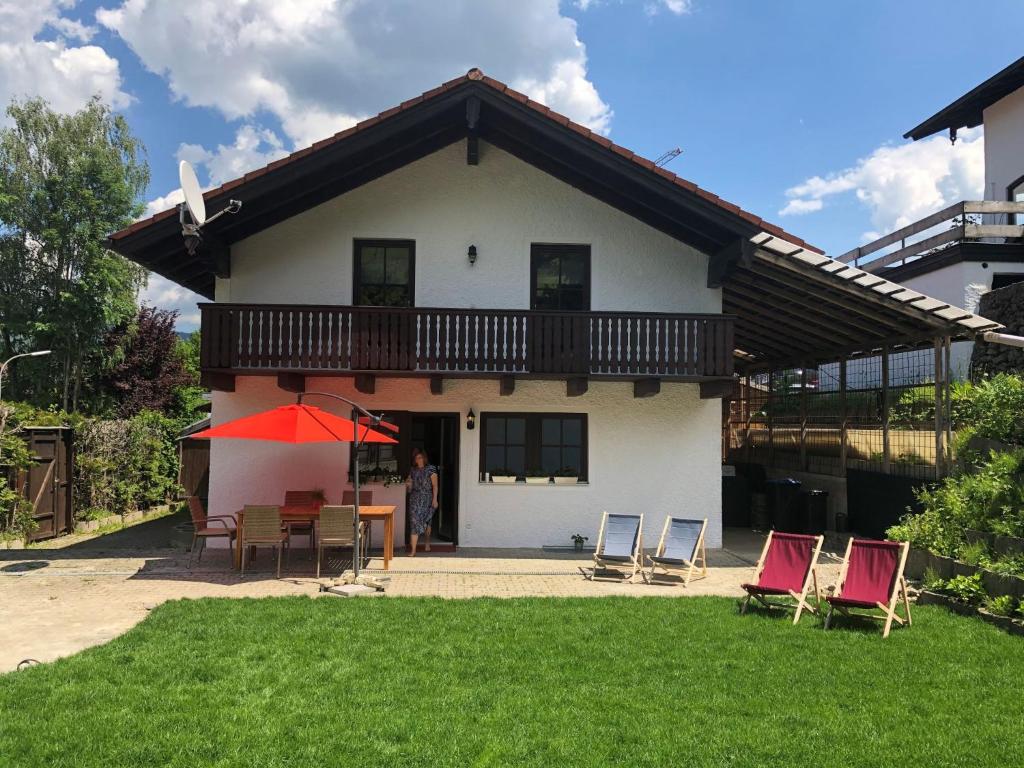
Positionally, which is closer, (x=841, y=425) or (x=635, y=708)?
(x=635, y=708)

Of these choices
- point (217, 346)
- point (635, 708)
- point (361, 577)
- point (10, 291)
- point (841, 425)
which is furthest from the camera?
point (10, 291)

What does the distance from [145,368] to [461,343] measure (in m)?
20.1

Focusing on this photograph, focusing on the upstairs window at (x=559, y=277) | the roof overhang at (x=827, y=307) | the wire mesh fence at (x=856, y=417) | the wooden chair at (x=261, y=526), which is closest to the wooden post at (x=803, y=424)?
the wire mesh fence at (x=856, y=417)

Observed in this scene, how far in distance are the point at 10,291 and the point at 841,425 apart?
2633 cm

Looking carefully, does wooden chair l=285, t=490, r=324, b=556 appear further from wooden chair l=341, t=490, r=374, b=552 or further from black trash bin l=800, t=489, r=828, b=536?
black trash bin l=800, t=489, r=828, b=536

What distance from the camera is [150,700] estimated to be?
503 centimetres

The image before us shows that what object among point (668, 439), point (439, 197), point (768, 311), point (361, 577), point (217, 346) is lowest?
point (361, 577)

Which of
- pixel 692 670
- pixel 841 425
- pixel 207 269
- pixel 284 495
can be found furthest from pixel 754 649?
pixel 207 269

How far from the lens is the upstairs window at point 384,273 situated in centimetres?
1225

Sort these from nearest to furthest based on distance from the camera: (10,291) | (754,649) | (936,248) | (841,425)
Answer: (754,649)
(841,425)
(936,248)
(10,291)

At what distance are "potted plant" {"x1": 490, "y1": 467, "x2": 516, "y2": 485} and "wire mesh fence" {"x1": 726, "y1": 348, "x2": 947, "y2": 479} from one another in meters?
6.54

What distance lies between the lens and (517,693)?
5262mm

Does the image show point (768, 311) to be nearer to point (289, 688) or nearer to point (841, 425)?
point (841, 425)

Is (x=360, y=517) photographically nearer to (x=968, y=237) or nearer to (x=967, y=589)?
(x=967, y=589)
